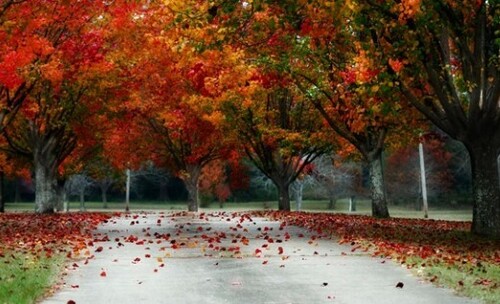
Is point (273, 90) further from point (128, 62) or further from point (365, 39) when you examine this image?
point (365, 39)

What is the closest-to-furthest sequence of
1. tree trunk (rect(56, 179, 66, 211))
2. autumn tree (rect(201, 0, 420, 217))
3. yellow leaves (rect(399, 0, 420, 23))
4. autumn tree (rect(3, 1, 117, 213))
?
yellow leaves (rect(399, 0, 420, 23)) → autumn tree (rect(201, 0, 420, 217)) → autumn tree (rect(3, 1, 117, 213)) → tree trunk (rect(56, 179, 66, 211))

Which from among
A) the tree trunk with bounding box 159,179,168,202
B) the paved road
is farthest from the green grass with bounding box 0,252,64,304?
the tree trunk with bounding box 159,179,168,202

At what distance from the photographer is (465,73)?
55.6 feet

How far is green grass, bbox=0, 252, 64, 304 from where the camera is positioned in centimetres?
784

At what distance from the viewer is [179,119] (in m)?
35.8

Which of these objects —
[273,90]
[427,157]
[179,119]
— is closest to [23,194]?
[427,157]

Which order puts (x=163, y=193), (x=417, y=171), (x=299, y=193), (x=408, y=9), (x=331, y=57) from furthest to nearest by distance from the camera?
(x=163, y=193) < (x=299, y=193) < (x=417, y=171) < (x=331, y=57) < (x=408, y=9)

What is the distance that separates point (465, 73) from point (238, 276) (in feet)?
32.9

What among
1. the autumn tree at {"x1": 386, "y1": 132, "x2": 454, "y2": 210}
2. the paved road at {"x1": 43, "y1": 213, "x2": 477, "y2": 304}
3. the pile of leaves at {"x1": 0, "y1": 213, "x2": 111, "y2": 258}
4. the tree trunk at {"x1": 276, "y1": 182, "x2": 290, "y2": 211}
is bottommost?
the paved road at {"x1": 43, "y1": 213, "x2": 477, "y2": 304}

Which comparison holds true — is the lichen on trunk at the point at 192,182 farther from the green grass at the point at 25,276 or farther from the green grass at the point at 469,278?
the green grass at the point at 469,278

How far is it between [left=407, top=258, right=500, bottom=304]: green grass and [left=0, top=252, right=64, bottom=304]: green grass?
543cm

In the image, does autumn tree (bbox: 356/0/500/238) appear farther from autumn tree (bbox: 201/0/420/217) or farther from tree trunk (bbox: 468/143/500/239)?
autumn tree (bbox: 201/0/420/217)

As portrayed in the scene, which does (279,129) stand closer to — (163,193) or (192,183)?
(192,183)

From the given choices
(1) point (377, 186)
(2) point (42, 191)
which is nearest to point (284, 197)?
(1) point (377, 186)
